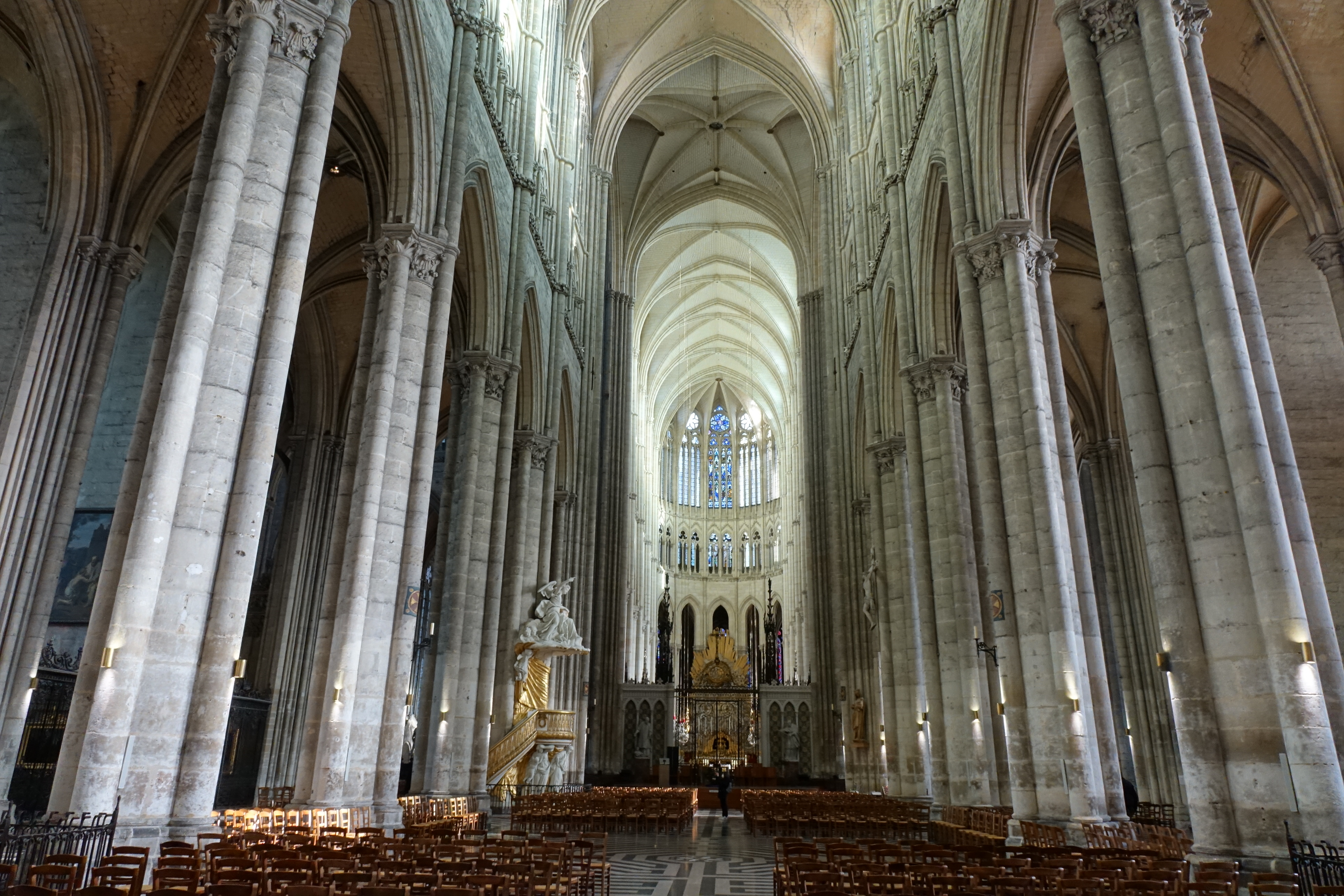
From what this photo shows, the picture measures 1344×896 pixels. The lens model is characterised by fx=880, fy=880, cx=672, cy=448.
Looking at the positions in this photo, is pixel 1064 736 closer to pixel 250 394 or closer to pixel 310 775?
pixel 310 775

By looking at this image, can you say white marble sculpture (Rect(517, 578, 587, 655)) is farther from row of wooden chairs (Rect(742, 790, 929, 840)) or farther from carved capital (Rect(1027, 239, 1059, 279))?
carved capital (Rect(1027, 239, 1059, 279))

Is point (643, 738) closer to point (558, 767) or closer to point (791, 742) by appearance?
point (791, 742)

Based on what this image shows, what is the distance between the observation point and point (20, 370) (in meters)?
15.6

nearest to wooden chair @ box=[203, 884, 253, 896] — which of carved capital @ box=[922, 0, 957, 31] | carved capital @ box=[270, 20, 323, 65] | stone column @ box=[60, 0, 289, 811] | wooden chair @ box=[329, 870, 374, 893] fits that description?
wooden chair @ box=[329, 870, 374, 893]

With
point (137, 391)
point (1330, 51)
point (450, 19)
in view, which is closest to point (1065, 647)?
point (1330, 51)

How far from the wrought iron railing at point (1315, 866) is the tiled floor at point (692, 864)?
5.11m

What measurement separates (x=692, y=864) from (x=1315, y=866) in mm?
8217

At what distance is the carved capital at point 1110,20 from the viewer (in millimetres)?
→ 10445

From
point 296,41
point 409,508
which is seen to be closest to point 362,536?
point 409,508

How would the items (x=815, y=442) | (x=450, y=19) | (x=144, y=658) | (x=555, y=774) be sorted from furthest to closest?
(x=815, y=442) < (x=555, y=774) < (x=450, y=19) < (x=144, y=658)

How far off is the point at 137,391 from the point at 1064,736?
20.9m

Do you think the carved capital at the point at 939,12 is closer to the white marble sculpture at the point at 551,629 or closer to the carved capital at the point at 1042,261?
the carved capital at the point at 1042,261

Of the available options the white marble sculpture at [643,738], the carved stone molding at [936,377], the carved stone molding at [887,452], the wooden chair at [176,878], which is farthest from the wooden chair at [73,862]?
the white marble sculpture at [643,738]

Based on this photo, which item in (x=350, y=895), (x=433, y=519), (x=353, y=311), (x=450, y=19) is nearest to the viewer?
(x=350, y=895)
